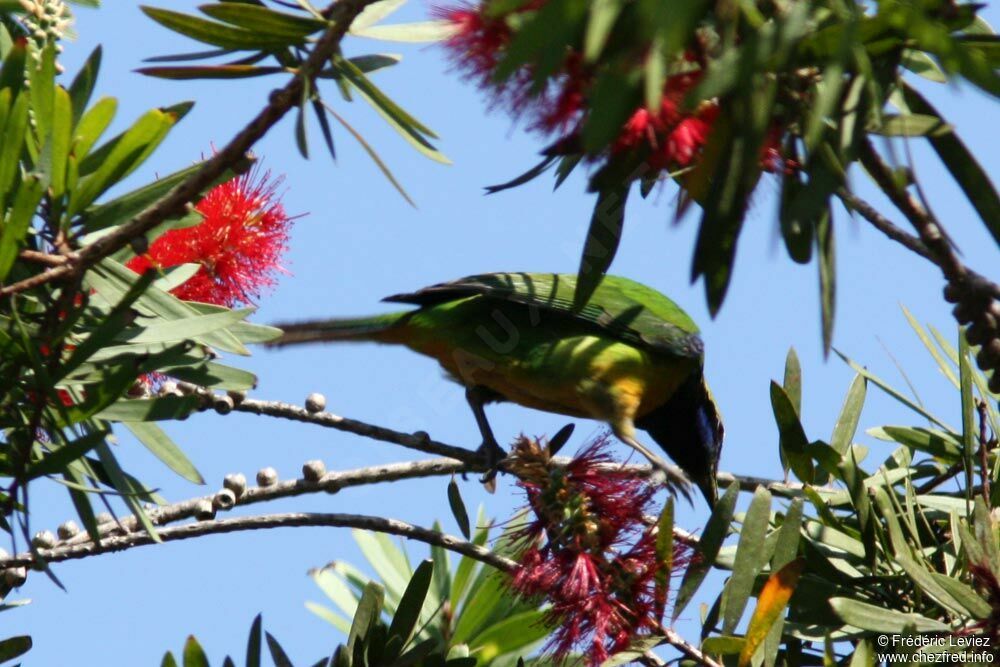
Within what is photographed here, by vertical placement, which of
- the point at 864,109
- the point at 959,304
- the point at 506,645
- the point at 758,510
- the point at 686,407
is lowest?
the point at 506,645

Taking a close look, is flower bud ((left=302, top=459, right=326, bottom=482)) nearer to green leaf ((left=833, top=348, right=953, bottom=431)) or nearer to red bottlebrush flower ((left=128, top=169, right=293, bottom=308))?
red bottlebrush flower ((left=128, top=169, right=293, bottom=308))

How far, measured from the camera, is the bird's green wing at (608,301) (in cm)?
384

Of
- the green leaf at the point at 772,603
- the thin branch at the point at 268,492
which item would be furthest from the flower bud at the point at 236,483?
the green leaf at the point at 772,603

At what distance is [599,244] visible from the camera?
2092 millimetres

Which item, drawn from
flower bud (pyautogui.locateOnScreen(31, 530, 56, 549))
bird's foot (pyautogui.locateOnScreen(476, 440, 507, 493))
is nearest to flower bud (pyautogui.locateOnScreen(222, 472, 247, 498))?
flower bud (pyautogui.locateOnScreen(31, 530, 56, 549))

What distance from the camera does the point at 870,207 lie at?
1.92 metres

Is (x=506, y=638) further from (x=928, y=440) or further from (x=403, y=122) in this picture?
(x=403, y=122)

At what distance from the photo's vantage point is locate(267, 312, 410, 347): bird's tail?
3.41m

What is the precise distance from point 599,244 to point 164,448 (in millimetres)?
1036

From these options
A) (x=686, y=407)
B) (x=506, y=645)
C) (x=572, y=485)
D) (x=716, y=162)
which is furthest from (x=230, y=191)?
(x=686, y=407)

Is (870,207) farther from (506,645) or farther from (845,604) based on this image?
(506,645)

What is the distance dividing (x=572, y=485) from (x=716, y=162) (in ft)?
4.13

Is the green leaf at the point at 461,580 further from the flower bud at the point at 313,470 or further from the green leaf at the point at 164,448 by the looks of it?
the green leaf at the point at 164,448

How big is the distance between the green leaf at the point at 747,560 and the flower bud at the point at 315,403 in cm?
125
